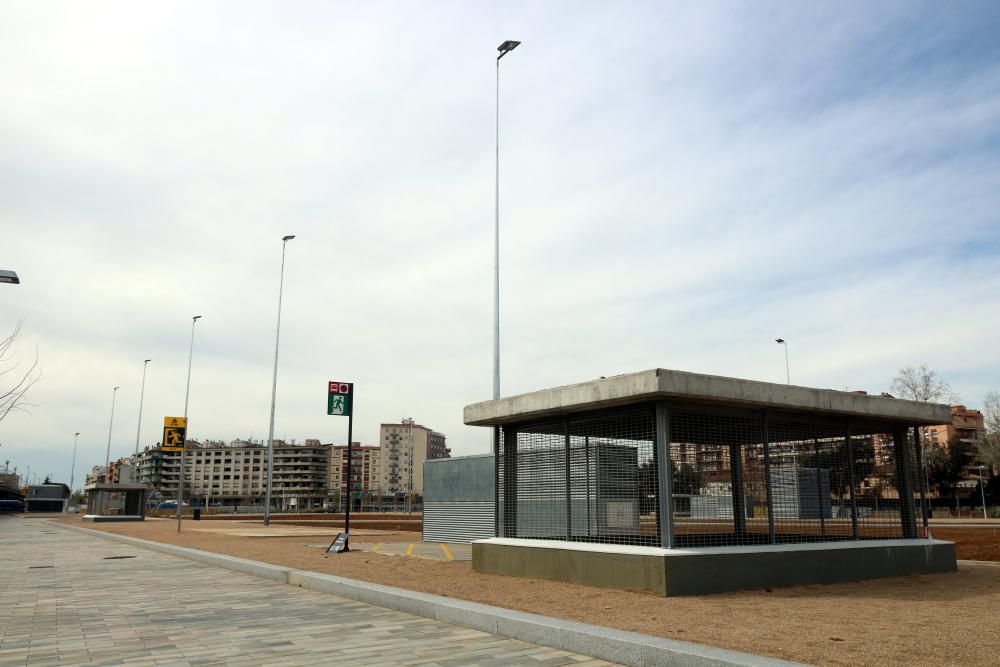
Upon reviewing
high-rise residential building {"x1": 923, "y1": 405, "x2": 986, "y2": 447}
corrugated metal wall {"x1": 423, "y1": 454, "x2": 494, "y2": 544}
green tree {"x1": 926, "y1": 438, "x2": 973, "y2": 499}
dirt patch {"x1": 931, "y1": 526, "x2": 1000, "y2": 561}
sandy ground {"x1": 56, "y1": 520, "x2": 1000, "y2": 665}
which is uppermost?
high-rise residential building {"x1": 923, "y1": 405, "x2": 986, "y2": 447}

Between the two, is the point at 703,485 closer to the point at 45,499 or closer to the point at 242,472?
the point at 45,499

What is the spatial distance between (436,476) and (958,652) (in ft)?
71.5

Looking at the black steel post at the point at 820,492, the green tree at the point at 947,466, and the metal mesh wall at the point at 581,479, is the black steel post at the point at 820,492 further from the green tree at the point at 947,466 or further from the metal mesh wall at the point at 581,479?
the green tree at the point at 947,466

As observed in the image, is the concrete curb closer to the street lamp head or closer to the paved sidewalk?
the paved sidewalk

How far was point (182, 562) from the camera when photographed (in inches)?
802

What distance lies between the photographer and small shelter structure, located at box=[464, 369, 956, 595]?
12688 millimetres

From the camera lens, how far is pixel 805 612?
10.1 meters

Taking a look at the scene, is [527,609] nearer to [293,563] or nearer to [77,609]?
[77,609]

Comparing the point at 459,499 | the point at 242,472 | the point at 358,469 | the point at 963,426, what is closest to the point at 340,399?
the point at 459,499

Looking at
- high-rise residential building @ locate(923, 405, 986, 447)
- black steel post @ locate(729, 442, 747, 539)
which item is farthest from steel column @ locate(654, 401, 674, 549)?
high-rise residential building @ locate(923, 405, 986, 447)

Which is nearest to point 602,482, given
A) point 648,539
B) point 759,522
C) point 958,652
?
point 648,539

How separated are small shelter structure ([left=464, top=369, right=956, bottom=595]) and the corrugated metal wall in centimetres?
924

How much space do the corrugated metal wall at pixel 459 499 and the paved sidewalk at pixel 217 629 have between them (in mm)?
10881

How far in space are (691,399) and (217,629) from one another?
833cm
